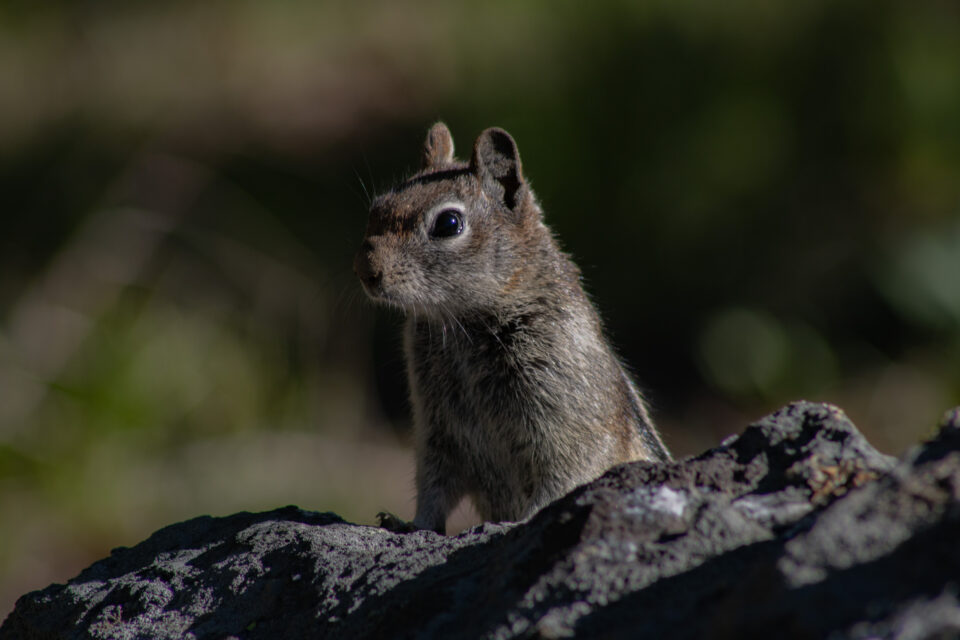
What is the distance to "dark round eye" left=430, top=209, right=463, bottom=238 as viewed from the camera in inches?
180

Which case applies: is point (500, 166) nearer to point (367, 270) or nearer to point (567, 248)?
point (367, 270)

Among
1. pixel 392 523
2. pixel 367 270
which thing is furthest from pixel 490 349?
pixel 392 523

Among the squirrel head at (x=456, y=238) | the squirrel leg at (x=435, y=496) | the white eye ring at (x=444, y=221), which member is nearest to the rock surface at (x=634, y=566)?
the squirrel leg at (x=435, y=496)

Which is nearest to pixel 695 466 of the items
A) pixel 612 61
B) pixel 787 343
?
pixel 787 343

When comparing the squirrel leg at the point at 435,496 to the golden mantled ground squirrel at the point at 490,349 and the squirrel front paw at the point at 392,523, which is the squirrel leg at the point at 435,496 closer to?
the golden mantled ground squirrel at the point at 490,349

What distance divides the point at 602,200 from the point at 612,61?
1450 mm

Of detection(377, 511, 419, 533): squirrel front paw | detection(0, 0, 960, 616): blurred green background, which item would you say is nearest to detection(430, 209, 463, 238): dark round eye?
detection(377, 511, 419, 533): squirrel front paw

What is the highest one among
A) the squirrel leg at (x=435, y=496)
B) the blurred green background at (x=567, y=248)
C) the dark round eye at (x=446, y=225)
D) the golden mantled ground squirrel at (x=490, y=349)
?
the blurred green background at (x=567, y=248)

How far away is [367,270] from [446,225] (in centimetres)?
46

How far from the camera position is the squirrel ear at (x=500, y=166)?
4.75 metres

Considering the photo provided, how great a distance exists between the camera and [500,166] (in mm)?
4824

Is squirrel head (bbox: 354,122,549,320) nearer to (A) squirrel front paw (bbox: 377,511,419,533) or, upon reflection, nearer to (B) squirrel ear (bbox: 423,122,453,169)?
(B) squirrel ear (bbox: 423,122,453,169)

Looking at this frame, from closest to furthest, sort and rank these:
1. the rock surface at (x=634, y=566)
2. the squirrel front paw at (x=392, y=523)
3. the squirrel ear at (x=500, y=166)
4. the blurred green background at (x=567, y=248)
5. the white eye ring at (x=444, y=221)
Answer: the rock surface at (x=634, y=566)
the squirrel front paw at (x=392, y=523)
the white eye ring at (x=444, y=221)
the squirrel ear at (x=500, y=166)
the blurred green background at (x=567, y=248)

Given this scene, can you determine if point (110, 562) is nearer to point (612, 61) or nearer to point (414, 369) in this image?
point (414, 369)
